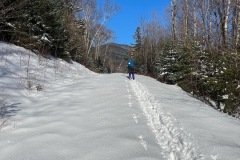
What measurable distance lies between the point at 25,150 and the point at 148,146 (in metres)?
1.98

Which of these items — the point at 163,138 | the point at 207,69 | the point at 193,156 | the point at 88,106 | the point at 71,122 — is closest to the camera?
the point at 193,156

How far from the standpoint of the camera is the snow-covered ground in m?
4.20

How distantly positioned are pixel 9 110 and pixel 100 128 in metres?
2.48

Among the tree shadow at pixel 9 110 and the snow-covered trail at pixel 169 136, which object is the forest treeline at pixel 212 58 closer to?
the snow-covered trail at pixel 169 136

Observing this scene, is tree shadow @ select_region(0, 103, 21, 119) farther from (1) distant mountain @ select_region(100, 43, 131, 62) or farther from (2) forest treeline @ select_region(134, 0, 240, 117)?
(1) distant mountain @ select_region(100, 43, 131, 62)

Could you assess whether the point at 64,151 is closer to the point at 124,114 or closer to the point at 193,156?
the point at 193,156

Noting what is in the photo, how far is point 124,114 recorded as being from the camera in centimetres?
650

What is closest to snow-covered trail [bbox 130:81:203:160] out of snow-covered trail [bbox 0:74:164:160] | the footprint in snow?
snow-covered trail [bbox 0:74:164:160]

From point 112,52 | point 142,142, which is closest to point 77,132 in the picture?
point 142,142

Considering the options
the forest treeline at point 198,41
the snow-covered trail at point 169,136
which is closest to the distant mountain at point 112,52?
the forest treeline at point 198,41

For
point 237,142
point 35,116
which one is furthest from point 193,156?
point 35,116

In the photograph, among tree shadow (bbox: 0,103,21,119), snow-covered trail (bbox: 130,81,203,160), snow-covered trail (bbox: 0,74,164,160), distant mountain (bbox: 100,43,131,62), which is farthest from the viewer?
distant mountain (bbox: 100,43,131,62)

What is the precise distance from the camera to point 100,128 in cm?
537

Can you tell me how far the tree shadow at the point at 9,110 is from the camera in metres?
6.00
